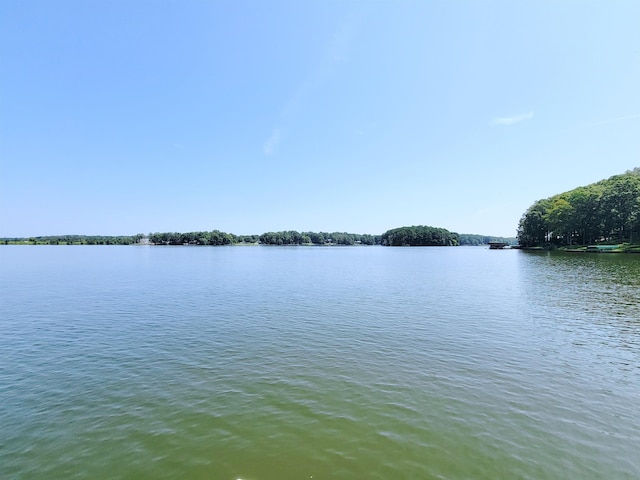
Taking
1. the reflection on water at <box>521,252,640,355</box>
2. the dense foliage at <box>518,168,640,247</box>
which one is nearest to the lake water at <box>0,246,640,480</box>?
the reflection on water at <box>521,252,640,355</box>

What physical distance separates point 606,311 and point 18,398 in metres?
34.0

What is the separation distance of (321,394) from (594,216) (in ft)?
434

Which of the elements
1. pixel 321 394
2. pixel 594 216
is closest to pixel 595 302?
pixel 321 394

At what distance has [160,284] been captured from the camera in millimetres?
41344

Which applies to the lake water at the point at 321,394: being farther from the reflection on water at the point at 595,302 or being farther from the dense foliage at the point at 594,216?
the dense foliage at the point at 594,216

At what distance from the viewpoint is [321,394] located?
11367 millimetres

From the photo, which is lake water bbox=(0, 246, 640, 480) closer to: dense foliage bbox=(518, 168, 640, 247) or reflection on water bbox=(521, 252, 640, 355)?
reflection on water bbox=(521, 252, 640, 355)

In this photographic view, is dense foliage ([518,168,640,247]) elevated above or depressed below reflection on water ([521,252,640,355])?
above

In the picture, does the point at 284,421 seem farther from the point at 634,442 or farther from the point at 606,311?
the point at 606,311

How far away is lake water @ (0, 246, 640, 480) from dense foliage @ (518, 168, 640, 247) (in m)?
101

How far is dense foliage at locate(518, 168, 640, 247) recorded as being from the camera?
9794cm

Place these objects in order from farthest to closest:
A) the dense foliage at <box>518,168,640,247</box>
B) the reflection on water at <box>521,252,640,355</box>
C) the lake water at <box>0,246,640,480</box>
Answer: the dense foliage at <box>518,168,640,247</box> < the reflection on water at <box>521,252,640,355</box> < the lake water at <box>0,246,640,480</box>

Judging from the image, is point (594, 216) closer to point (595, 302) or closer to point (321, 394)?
point (595, 302)

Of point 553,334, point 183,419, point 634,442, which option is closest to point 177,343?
point 183,419
